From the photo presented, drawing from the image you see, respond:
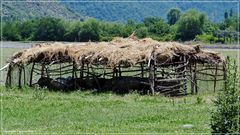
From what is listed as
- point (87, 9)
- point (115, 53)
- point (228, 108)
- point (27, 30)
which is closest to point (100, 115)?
point (228, 108)

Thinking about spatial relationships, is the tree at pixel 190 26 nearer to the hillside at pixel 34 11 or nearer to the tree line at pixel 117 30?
the tree line at pixel 117 30

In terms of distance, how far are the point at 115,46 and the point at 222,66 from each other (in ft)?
16.2

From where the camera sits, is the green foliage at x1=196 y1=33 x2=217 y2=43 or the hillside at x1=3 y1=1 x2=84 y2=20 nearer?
the green foliage at x1=196 y1=33 x2=217 y2=43

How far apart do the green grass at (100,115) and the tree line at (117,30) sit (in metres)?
17.4

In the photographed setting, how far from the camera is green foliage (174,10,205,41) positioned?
50.3 metres

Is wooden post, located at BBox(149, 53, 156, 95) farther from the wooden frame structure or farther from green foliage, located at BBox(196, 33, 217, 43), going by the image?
green foliage, located at BBox(196, 33, 217, 43)

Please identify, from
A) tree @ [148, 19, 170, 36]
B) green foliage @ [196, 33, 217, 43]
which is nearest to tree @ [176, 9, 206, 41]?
green foliage @ [196, 33, 217, 43]

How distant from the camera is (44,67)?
80.2ft

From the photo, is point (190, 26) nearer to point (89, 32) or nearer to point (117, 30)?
point (89, 32)

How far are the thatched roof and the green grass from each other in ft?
8.11

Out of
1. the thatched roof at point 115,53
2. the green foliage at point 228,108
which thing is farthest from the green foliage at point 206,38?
the green foliage at point 228,108

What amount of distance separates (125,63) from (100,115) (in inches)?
297

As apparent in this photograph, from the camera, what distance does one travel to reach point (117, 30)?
147ft

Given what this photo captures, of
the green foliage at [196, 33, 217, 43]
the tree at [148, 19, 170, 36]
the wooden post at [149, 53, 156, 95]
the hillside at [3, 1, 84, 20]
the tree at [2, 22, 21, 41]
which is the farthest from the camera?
the hillside at [3, 1, 84, 20]
